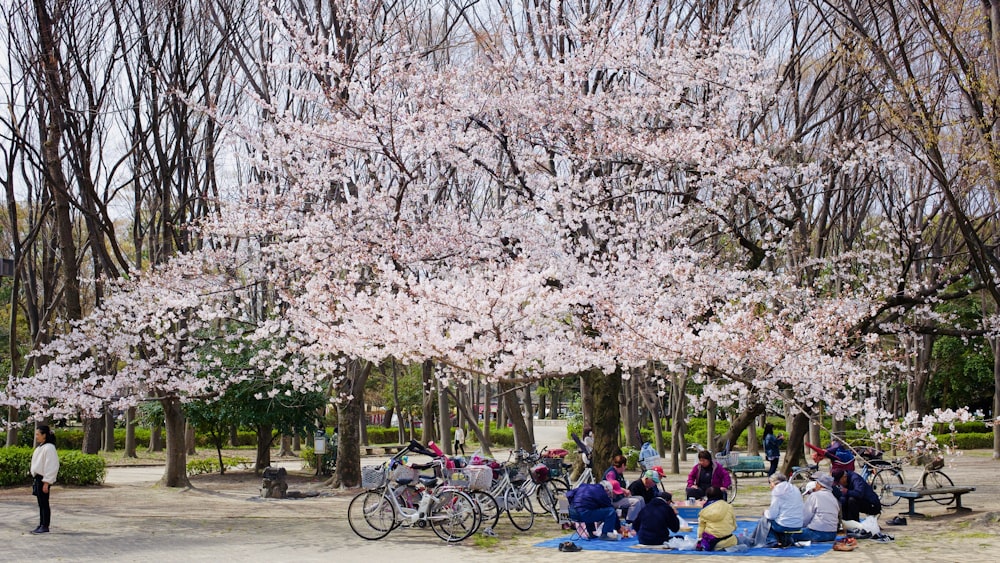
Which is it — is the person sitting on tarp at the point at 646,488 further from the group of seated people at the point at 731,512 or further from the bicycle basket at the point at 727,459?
the bicycle basket at the point at 727,459

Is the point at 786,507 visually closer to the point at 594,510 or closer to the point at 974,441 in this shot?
the point at 594,510

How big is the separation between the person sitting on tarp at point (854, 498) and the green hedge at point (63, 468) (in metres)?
14.6

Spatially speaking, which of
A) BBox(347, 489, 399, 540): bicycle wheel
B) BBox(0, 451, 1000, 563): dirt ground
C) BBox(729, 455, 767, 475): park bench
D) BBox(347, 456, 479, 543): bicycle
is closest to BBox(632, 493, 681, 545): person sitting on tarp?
BBox(0, 451, 1000, 563): dirt ground

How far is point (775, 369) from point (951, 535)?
2601mm

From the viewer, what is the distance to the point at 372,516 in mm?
10000

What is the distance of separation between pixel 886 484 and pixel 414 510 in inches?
310

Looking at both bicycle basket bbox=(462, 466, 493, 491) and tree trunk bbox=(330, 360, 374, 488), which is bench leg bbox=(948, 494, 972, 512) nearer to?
bicycle basket bbox=(462, 466, 493, 491)

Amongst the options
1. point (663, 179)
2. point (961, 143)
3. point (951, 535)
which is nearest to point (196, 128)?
point (663, 179)

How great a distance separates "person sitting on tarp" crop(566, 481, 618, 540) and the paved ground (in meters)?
0.60

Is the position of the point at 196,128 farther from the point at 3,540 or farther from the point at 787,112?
the point at 787,112

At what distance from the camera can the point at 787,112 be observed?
15.8m

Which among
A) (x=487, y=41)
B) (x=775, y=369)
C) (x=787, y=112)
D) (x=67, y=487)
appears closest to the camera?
(x=775, y=369)

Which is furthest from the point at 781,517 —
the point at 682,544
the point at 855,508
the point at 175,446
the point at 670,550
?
the point at 175,446

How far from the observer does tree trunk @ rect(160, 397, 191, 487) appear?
16797 mm
